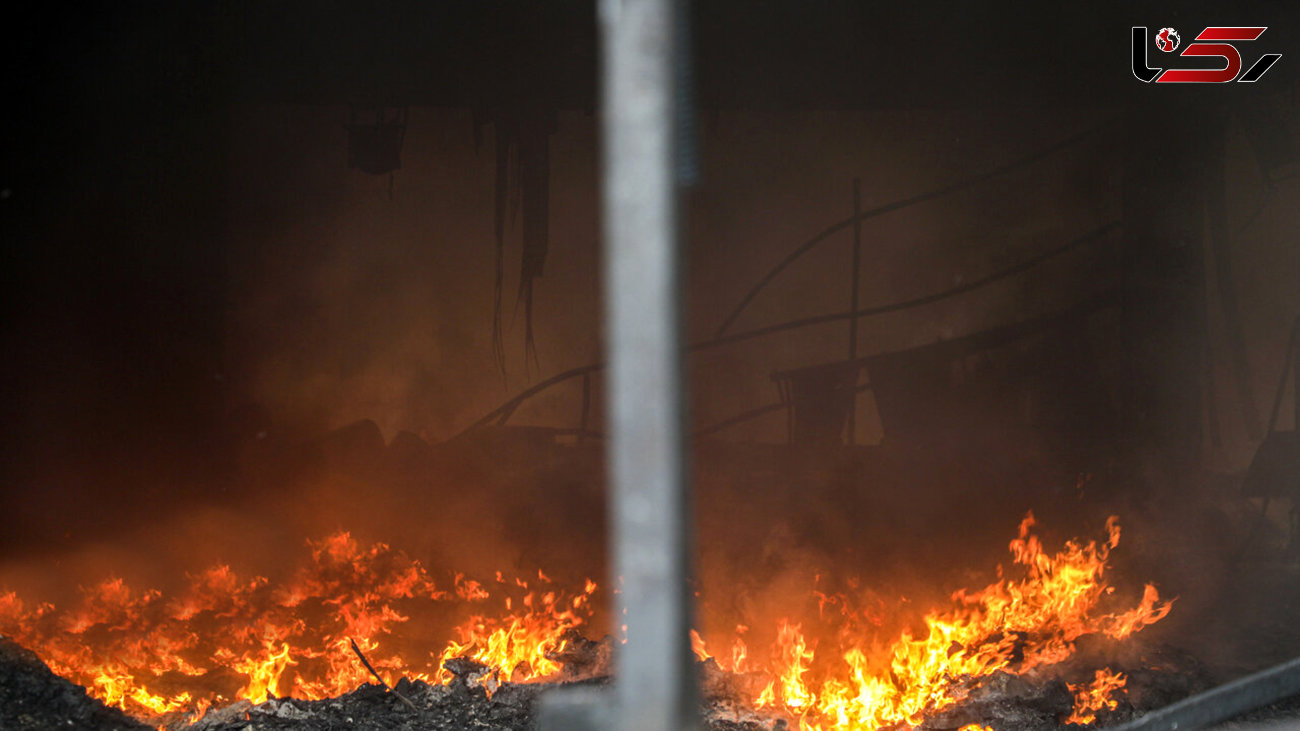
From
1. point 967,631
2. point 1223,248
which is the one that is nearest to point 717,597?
point 967,631

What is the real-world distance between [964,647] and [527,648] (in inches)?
109

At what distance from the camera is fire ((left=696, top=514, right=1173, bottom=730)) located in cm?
446

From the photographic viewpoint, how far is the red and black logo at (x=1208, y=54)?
5598 millimetres

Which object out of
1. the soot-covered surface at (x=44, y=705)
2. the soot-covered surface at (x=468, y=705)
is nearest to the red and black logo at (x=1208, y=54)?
the soot-covered surface at (x=468, y=705)

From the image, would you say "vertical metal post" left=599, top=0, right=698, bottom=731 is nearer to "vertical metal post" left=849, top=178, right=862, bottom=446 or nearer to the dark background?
the dark background

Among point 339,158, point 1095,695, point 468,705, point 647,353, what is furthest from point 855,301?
point 647,353

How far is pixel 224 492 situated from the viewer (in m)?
5.83

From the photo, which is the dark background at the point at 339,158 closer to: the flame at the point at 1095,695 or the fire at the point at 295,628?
the fire at the point at 295,628

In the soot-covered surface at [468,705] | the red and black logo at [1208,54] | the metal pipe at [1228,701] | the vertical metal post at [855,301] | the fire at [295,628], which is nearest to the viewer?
the metal pipe at [1228,701]

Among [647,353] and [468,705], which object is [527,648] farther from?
[647,353]

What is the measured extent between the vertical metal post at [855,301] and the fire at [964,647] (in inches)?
50.7

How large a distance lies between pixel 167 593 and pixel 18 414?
168cm

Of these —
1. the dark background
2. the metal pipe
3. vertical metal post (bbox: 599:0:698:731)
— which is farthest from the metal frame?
the dark background

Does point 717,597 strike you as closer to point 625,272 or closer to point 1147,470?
point 1147,470
